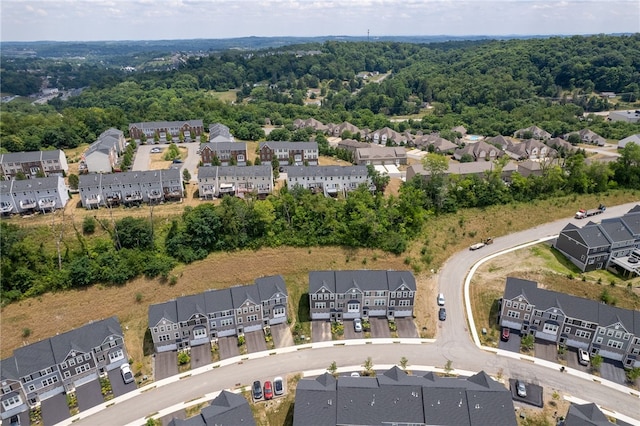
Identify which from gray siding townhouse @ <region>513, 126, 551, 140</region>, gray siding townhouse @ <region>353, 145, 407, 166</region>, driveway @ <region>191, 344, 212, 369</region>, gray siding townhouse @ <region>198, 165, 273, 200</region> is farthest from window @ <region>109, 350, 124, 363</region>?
gray siding townhouse @ <region>513, 126, 551, 140</region>

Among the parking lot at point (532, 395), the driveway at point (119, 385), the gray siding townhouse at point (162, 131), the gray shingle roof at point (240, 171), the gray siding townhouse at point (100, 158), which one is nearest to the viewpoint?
the parking lot at point (532, 395)

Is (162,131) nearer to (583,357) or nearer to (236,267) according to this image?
(236,267)

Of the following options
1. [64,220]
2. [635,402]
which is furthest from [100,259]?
[635,402]

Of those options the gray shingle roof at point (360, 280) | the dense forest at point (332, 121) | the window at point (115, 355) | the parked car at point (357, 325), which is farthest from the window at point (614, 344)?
the window at point (115, 355)

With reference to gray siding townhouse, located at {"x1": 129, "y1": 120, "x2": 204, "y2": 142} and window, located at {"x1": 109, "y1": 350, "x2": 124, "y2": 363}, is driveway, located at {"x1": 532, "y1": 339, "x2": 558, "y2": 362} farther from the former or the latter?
gray siding townhouse, located at {"x1": 129, "y1": 120, "x2": 204, "y2": 142}

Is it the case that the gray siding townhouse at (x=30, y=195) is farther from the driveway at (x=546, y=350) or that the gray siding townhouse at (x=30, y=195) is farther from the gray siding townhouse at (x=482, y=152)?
the gray siding townhouse at (x=482, y=152)
